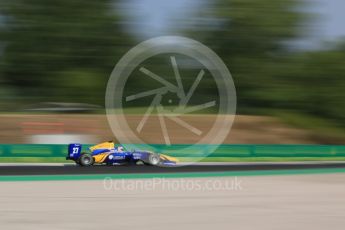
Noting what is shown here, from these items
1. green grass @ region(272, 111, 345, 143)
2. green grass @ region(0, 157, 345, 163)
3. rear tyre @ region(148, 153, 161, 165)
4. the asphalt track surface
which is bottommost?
the asphalt track surface

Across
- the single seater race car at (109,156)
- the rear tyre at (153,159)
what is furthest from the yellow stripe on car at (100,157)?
the rear tyre at (153,159)

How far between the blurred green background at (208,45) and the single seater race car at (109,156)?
19.6m

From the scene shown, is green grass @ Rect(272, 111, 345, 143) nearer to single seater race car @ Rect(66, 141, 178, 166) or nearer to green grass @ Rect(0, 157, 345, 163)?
green grass @ Rect(0, 157, 345, 163)

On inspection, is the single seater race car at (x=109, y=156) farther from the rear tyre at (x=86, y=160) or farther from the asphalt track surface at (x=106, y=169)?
the asphalt track surface at (x=106, y=169)

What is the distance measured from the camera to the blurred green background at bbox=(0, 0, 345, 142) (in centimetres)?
3691

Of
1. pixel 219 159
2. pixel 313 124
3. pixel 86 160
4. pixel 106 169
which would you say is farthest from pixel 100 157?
pixel 313 124

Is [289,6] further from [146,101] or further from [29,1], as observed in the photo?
[29,1]

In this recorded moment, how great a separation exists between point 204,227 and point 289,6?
117ft

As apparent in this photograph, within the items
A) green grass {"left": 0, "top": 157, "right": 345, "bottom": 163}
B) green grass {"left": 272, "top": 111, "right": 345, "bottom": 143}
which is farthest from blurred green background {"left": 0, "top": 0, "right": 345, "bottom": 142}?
green grass {"left": 0, "top": 157, "right": 345, "bottom": 163}

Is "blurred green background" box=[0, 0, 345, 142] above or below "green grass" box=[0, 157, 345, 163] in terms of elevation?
above

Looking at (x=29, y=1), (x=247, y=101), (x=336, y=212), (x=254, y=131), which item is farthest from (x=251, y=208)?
(x=29, y=1)

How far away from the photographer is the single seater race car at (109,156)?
49.6 ft

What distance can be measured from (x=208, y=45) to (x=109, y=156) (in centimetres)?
2621

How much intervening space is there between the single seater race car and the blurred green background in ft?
64.4
